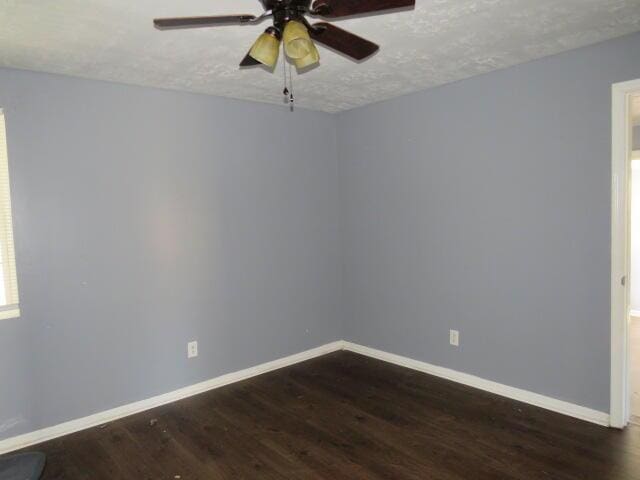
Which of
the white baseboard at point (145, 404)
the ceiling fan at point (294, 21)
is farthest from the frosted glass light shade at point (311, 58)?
the white baseboard at point (145, 404)

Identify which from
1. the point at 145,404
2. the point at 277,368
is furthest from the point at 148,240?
the point at 277,368

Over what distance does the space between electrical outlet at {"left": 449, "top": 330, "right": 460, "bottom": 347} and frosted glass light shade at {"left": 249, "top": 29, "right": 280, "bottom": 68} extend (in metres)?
2.61

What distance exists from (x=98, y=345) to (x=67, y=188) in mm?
1076

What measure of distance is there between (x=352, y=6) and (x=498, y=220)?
2120 millimetres

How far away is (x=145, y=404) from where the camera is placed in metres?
3.21

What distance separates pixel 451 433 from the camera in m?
2.76

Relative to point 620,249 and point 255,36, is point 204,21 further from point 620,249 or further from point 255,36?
point 620,249

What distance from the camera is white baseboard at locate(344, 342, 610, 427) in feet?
9.27

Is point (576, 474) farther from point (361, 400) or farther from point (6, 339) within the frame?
point (6, 339)

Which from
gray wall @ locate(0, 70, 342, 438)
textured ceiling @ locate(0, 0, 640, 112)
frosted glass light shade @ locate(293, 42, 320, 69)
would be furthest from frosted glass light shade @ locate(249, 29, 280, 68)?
gray wall @ locate(0, 70, 342, 438)

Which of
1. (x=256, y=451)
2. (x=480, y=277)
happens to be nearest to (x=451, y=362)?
(x=480, y=277)

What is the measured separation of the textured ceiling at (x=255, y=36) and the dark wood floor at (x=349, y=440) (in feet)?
7.69

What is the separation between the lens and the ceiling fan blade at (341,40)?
5.60 feet

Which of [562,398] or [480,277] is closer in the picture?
[562,398]
